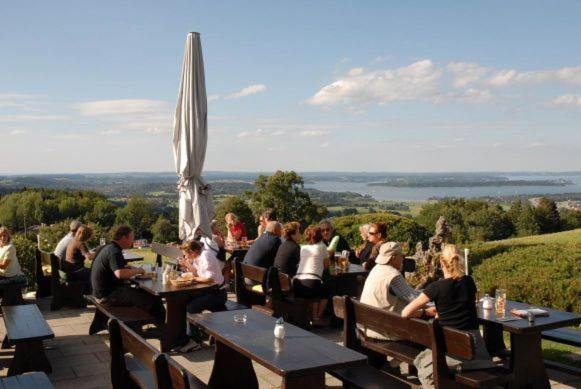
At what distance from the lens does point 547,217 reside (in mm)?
35938

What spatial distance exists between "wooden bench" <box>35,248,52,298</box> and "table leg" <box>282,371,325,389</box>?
6851 mm

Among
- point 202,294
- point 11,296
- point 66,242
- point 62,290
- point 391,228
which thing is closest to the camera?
point 202,294

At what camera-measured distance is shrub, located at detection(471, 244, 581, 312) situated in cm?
753

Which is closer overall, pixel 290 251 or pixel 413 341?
pixel 413 341

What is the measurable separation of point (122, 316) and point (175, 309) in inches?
23.1

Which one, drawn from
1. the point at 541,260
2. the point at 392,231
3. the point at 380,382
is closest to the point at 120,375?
the point at 380,382

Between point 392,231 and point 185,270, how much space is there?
1106 cm

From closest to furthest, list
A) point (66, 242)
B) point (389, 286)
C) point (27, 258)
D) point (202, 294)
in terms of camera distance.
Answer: point (389, 286) → point (202, 294) → point (66, 242) → point (27, 258)

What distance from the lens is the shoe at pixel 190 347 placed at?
632cm

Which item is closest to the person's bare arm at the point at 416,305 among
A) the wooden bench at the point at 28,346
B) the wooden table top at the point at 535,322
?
the wooden table top at the point at 535,322

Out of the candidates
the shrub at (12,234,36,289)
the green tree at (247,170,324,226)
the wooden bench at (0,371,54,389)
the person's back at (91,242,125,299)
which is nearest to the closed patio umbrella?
the person's back at (91,242,125,299)

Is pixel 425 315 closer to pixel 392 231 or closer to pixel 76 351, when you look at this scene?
pixel 76 351

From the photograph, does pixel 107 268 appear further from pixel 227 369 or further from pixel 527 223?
pixel 527 223

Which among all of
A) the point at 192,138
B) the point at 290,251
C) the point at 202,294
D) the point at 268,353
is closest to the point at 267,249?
the point at 290,251
